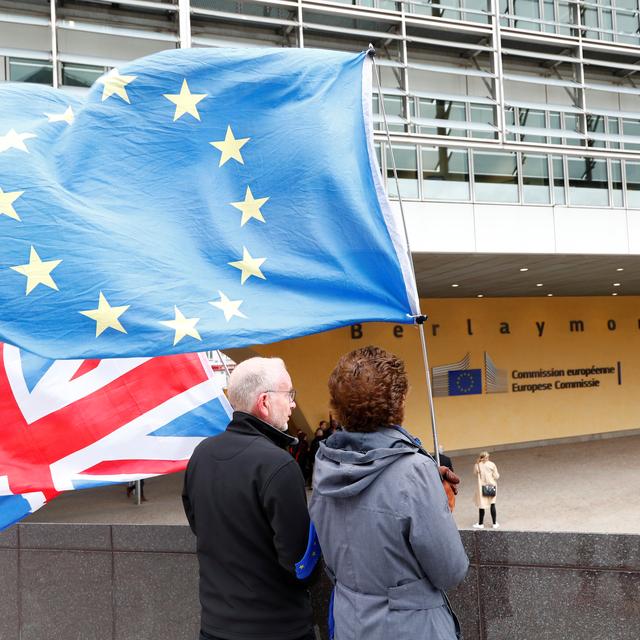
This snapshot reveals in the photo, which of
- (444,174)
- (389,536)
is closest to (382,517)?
(389,536)

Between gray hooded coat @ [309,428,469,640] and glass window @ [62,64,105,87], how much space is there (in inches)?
476

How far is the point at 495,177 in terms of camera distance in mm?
15117

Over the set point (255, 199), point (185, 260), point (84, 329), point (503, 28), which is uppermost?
point (503, 28)

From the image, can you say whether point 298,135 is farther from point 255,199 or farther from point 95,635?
point 95,635

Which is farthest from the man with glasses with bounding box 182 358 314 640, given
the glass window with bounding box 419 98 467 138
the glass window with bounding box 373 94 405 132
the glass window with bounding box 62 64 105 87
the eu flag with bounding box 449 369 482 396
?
the eu flag with bounding box 449 369 482 396

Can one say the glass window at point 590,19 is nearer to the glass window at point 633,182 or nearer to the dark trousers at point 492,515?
the glass window at point 633,182

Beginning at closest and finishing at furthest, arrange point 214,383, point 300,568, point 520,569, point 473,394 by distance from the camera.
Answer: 1. point 300,568
2. point 520,569
3. point 214,383
4. point 473,394

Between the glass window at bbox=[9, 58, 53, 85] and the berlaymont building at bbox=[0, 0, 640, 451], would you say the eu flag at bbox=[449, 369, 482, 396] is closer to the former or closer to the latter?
the berlaymont building at bbox=[0, 0, 640, 451]

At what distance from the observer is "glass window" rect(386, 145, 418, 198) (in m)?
14.2

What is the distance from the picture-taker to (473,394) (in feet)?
70.1

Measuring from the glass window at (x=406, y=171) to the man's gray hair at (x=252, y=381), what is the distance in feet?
38.6

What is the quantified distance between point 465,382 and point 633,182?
7.64 meters

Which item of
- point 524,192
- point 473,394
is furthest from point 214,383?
point 473,394

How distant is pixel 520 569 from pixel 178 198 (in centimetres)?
248
